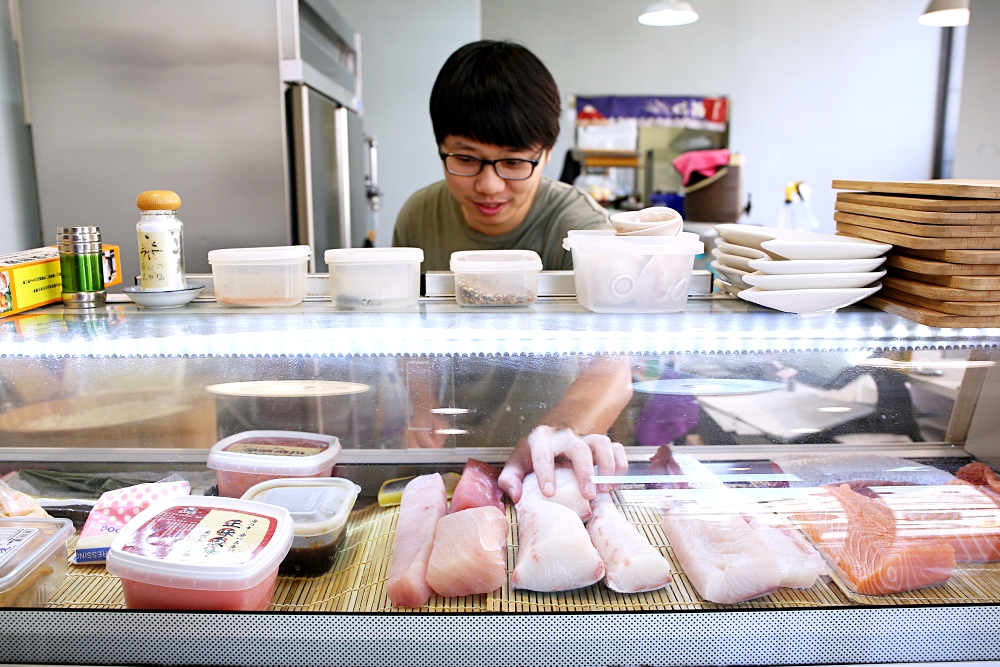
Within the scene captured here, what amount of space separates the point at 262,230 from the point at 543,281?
1670 mm

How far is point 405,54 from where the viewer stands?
17.2ft

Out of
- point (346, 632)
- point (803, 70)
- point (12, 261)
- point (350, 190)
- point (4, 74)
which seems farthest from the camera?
point (803, 70)

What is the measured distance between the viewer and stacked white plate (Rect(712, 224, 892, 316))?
121cm

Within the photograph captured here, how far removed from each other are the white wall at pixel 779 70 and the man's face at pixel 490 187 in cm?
415

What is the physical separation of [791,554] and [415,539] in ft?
2.09

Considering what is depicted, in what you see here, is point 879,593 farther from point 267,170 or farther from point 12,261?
point 267,170

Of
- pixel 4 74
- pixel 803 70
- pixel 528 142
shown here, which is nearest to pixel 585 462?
Answer: pixel 528 142

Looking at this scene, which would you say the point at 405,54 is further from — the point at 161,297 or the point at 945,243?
the point at 945,243

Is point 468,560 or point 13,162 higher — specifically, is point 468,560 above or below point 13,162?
below

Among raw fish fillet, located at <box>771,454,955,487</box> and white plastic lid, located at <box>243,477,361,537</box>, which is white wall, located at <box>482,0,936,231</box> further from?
white plastic lid, located at <box>243,477,361,537</box>

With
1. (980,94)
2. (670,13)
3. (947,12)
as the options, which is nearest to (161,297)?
(670,13)

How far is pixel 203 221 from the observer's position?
2.74 meters

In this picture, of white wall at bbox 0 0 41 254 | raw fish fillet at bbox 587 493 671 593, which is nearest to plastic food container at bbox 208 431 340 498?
raw fish fillet at bbox 587 493 671 593

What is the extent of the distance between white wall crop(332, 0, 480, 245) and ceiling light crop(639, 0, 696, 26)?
1332mm
